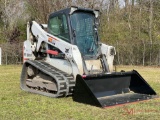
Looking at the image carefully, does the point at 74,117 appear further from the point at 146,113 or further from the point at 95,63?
the point at 95,63

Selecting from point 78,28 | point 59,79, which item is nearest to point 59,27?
point 78,28

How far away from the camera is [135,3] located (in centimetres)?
3122

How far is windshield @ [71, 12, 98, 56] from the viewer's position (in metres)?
7.84

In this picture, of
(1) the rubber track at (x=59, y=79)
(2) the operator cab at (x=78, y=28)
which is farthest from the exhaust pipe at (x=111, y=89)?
(2) the operator cab at (x=78, y=28)

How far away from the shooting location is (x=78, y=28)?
25.9ft

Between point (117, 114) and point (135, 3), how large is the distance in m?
26.9

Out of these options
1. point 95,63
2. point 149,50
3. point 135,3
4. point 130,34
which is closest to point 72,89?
point 95,63

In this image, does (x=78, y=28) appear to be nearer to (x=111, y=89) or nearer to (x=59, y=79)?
(x=59, y=79)

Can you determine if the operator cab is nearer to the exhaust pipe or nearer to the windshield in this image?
the windshield

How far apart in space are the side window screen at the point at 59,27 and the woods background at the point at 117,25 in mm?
14616

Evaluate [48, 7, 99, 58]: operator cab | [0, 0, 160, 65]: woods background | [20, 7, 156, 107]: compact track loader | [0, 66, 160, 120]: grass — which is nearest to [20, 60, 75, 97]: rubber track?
[20, 7, 156, 107]: compact track loader

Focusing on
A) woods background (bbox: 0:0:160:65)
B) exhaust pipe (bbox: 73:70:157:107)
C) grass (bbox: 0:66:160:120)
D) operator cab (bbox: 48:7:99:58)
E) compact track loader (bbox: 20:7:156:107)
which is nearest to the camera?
grass (bbox: 0:66:160:120)

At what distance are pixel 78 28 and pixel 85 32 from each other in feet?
0.93

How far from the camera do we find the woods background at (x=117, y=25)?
22516 mm
